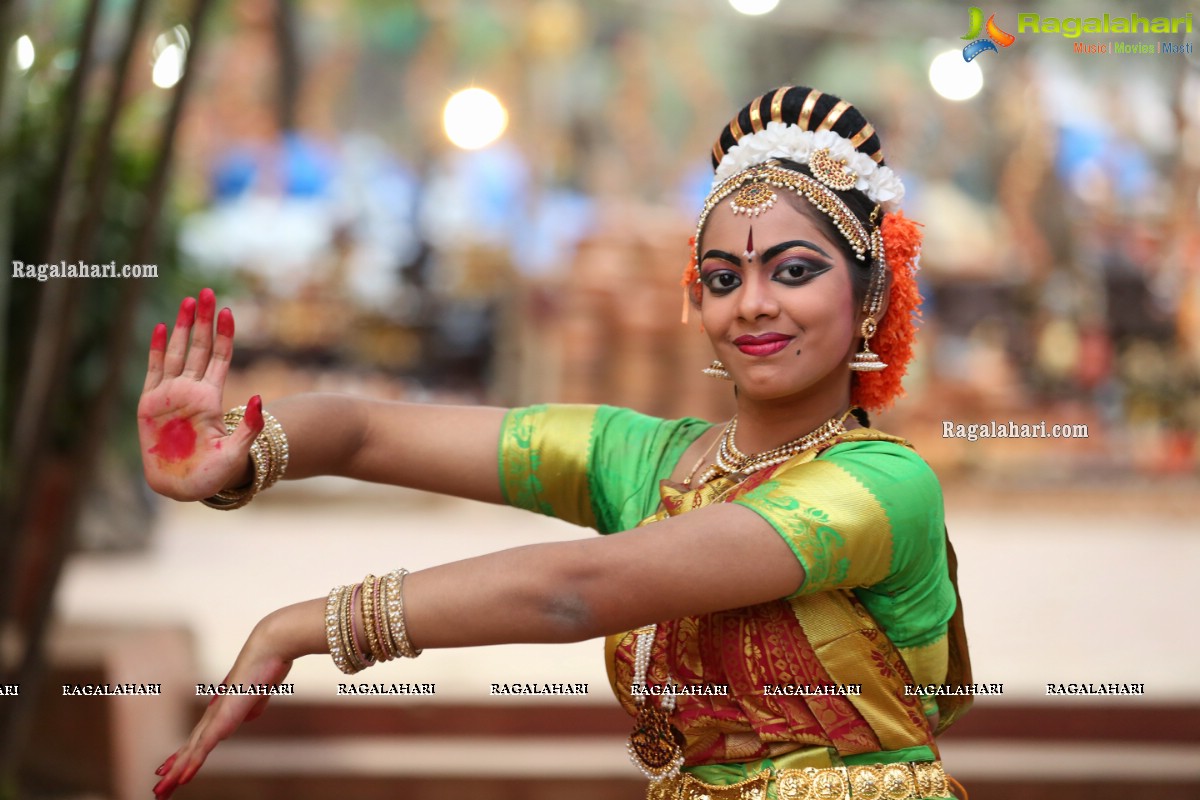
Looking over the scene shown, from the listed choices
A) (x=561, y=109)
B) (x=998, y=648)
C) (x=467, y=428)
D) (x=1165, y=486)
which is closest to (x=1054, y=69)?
(x=561, y=109)

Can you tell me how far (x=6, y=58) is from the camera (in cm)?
338

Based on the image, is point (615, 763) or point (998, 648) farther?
point (998, 648)

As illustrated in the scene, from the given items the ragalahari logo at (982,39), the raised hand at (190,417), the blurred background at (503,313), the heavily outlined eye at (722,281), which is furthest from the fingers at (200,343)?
the ragalahari logo at (982,39)

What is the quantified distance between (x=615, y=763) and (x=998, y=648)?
1.85 m

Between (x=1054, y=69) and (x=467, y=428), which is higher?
(x=1054, y=69)

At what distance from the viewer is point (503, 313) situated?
456 inches

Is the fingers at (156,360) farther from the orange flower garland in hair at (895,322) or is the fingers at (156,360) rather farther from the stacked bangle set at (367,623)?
the orange flower garland in hair at (895,322)

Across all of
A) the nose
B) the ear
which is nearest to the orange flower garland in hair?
the ear

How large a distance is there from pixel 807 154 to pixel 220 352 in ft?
2.68

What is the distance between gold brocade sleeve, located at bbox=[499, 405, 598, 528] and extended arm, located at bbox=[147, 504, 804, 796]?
1.38 ft

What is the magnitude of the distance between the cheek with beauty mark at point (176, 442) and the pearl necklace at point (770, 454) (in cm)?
69

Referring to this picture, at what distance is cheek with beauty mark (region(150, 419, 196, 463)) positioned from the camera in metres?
1.69

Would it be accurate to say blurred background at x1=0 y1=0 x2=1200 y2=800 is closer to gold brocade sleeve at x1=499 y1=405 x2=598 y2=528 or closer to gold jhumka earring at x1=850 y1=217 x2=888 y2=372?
gold brocade sleeve at x1=499 y1=405 x2=598 y2=528

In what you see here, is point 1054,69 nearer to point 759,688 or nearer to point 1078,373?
point 1078,373
